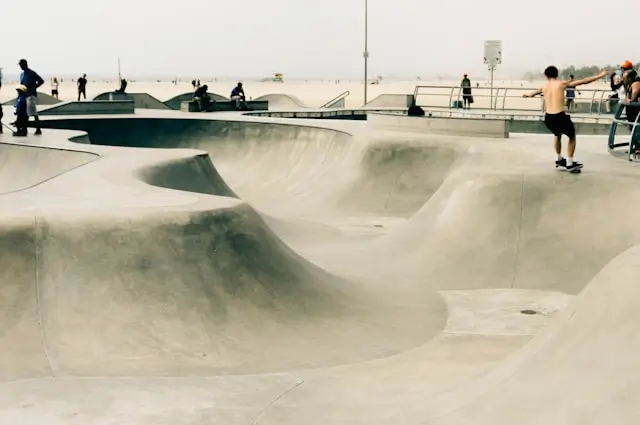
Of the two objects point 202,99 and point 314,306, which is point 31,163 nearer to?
point 314,306

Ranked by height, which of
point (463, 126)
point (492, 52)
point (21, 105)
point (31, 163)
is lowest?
point (31, 163)

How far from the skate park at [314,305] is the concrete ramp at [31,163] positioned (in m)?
0.97

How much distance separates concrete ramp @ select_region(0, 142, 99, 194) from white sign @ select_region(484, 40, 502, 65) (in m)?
23.8

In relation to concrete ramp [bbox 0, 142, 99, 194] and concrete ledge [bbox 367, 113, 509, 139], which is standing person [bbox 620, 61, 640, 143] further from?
concrete ramp [bbox 0, 142, 99, 194]

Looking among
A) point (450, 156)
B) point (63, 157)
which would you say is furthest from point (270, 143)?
point (63, 157)

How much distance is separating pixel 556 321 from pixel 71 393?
4.01m

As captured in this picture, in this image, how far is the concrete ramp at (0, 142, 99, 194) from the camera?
15477mm

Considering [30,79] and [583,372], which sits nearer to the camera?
[583,372]

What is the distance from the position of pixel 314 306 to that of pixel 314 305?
0.06 ft

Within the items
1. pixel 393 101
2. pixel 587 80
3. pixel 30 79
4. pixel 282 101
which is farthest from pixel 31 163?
pixel 282 101

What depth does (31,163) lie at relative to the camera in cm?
1611

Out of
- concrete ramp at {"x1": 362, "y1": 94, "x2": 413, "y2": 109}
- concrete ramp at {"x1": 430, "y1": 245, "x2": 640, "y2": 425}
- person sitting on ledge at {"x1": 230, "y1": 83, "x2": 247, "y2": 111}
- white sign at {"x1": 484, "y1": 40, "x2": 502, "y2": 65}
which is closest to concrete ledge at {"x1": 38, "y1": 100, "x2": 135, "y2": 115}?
person sitting on ledge at {"x1": 230, "y1": 83, "x2": 247, "y2": 111}

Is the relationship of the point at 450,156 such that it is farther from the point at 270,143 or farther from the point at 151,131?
the point at 151,131

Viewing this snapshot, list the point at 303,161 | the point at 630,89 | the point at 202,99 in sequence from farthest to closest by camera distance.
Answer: the point at 202,99 < the point at 303,161 < the point at 630,89
